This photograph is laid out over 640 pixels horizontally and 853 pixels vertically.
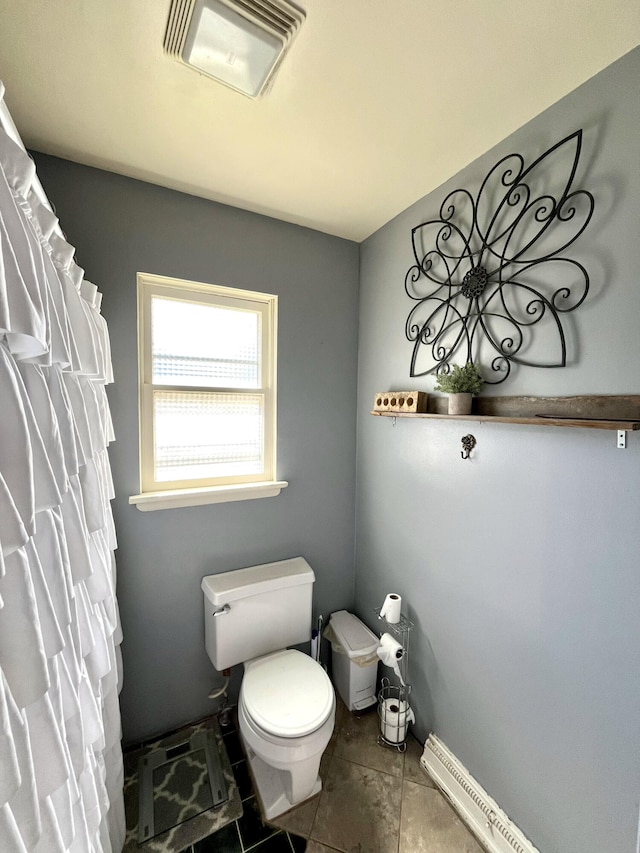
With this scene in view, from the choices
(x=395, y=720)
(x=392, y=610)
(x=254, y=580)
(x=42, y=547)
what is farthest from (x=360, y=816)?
(x=42, y=547)

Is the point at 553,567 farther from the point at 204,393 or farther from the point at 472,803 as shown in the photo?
the point at 204,393

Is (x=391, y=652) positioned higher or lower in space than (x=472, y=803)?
higher

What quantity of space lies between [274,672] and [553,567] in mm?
1189

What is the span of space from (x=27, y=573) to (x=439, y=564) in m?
1.41

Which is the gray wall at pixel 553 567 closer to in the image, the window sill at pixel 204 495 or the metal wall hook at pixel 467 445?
the metal wall hook at pixel 467 445

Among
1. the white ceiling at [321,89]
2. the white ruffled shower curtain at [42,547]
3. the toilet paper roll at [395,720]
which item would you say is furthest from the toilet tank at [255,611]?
the white ceiling at [321,89]

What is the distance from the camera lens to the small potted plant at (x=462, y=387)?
1.22 metres

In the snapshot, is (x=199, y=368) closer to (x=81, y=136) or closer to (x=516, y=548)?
(x=81, y=136)

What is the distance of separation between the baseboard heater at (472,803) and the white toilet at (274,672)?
0.49m

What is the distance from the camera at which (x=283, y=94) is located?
103 centimetres

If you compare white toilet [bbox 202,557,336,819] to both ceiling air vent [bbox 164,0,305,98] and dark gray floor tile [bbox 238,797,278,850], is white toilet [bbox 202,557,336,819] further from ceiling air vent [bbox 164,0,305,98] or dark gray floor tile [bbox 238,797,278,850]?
ceiling air vent [bbox 164,0,305,98]

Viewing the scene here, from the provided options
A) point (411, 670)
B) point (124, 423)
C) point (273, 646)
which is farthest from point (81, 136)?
point (411, 670)

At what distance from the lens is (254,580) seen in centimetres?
157

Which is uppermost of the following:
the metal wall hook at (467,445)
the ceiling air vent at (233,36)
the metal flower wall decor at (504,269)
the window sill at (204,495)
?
the ceiling air vent at (233,36)
